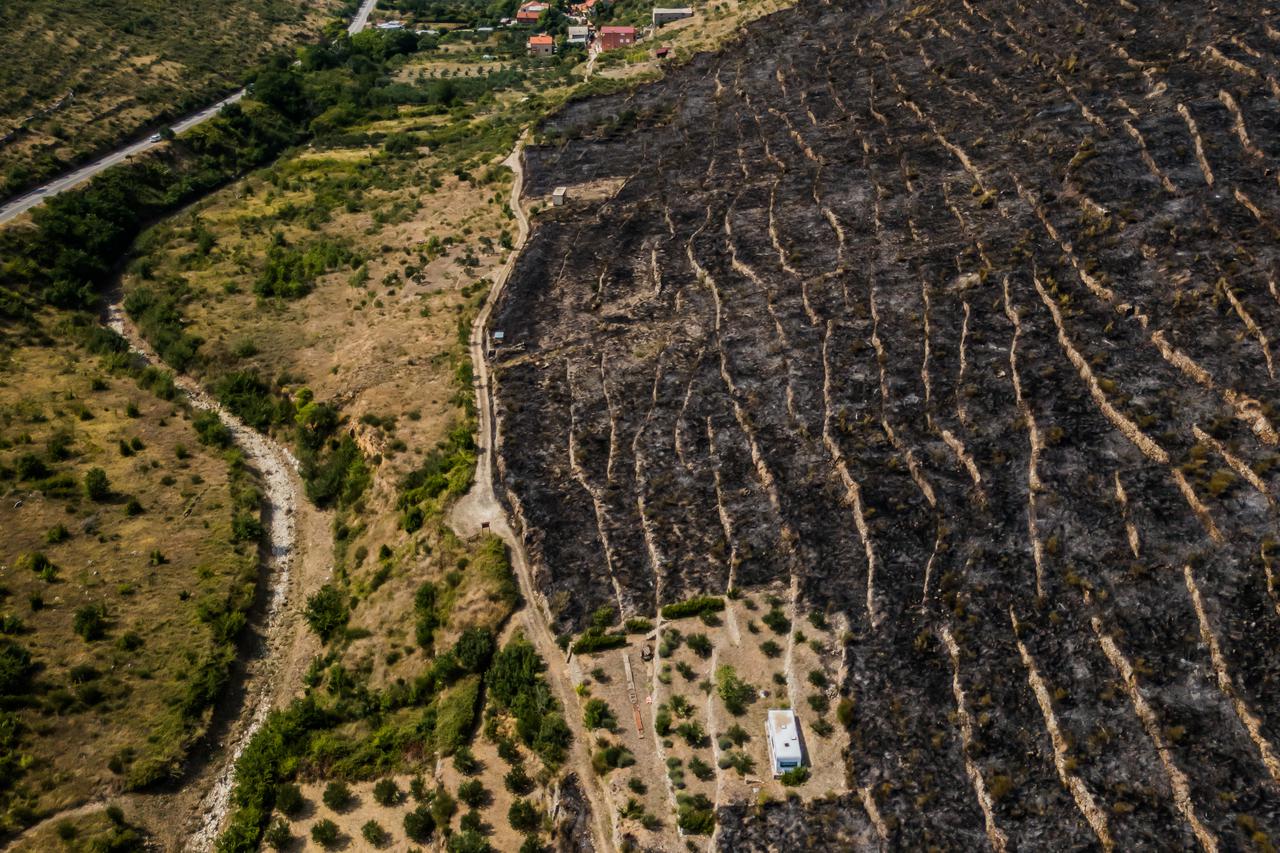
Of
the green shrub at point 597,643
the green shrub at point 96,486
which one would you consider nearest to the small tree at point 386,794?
the green shrub at point 597,643

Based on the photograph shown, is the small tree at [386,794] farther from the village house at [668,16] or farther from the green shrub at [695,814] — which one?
the village house at [668,16]

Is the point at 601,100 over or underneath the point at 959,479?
over

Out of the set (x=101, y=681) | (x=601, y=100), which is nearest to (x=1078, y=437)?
(x=101, y=681)

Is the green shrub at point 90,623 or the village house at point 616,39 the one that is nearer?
the green shrub at point 90,623

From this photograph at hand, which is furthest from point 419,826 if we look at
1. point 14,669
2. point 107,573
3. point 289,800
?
point 107,573

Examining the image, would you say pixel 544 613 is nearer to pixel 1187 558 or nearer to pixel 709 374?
pixel 709 374

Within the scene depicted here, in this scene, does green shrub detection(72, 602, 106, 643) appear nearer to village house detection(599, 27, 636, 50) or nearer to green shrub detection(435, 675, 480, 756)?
green shrub detection(435, 675, 480, 756)
